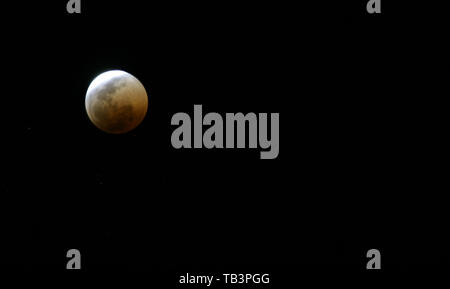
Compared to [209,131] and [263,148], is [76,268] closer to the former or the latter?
[209,131]

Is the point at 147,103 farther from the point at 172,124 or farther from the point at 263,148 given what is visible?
the point at 263,148

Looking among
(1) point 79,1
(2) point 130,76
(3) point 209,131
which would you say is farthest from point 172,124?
(1) point 79,1

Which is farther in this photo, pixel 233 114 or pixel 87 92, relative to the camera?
pixel 233 114

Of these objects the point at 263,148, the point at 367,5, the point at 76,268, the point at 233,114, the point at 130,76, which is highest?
the point at 367,5

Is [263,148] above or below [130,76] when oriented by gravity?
below

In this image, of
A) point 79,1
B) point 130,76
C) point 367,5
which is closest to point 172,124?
point 130,76

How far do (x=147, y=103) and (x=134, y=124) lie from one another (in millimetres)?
143

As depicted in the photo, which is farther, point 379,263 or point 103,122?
point 379,263

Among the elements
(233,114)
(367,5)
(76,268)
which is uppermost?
(367,5)

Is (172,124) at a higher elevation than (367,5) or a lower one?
lower

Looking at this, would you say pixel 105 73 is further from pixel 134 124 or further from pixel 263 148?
pixel 263 148

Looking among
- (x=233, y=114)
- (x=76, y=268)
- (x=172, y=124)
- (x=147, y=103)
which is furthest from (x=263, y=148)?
(x=76, y=268)

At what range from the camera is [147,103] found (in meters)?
2.67

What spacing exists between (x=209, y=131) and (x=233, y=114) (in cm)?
18
